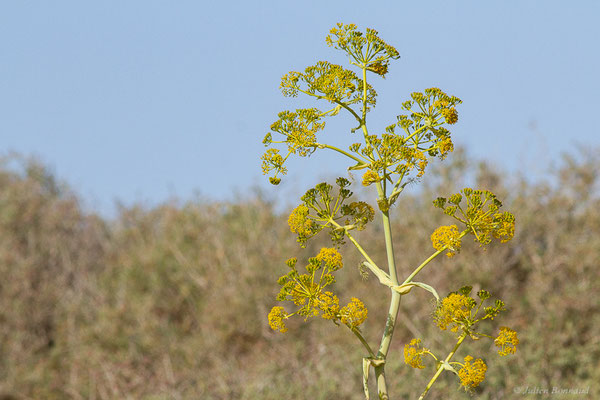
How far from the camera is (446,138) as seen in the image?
269 cm

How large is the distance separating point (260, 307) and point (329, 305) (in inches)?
266

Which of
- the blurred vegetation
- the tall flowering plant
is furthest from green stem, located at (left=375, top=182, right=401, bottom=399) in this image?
the blurred vegetation

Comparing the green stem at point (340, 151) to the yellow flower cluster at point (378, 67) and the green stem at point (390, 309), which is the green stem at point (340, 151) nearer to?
the green stem at point (390, 309)

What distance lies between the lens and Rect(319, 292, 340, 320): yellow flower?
2.56 metres

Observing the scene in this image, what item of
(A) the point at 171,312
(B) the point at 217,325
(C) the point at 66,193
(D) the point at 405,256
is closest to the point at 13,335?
(A) the point at 171,312

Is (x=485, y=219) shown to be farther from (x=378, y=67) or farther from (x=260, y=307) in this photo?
(x=260, y=307)

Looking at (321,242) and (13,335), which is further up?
(321,242)

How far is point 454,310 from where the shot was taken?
2623 mm

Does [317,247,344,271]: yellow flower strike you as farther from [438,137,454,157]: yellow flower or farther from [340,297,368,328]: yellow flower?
[438,137,454,157]: yellow flower

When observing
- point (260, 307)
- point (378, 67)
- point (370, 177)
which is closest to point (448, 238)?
point (370, 177)

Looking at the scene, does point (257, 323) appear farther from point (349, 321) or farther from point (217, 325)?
point (349, 321)

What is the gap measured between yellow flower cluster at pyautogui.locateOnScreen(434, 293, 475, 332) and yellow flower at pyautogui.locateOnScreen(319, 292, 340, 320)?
0.38 metres

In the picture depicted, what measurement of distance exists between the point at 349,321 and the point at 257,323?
687cm

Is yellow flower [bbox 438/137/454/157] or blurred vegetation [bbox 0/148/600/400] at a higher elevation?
blurred vegetation [bbox 0/148/600/400]
